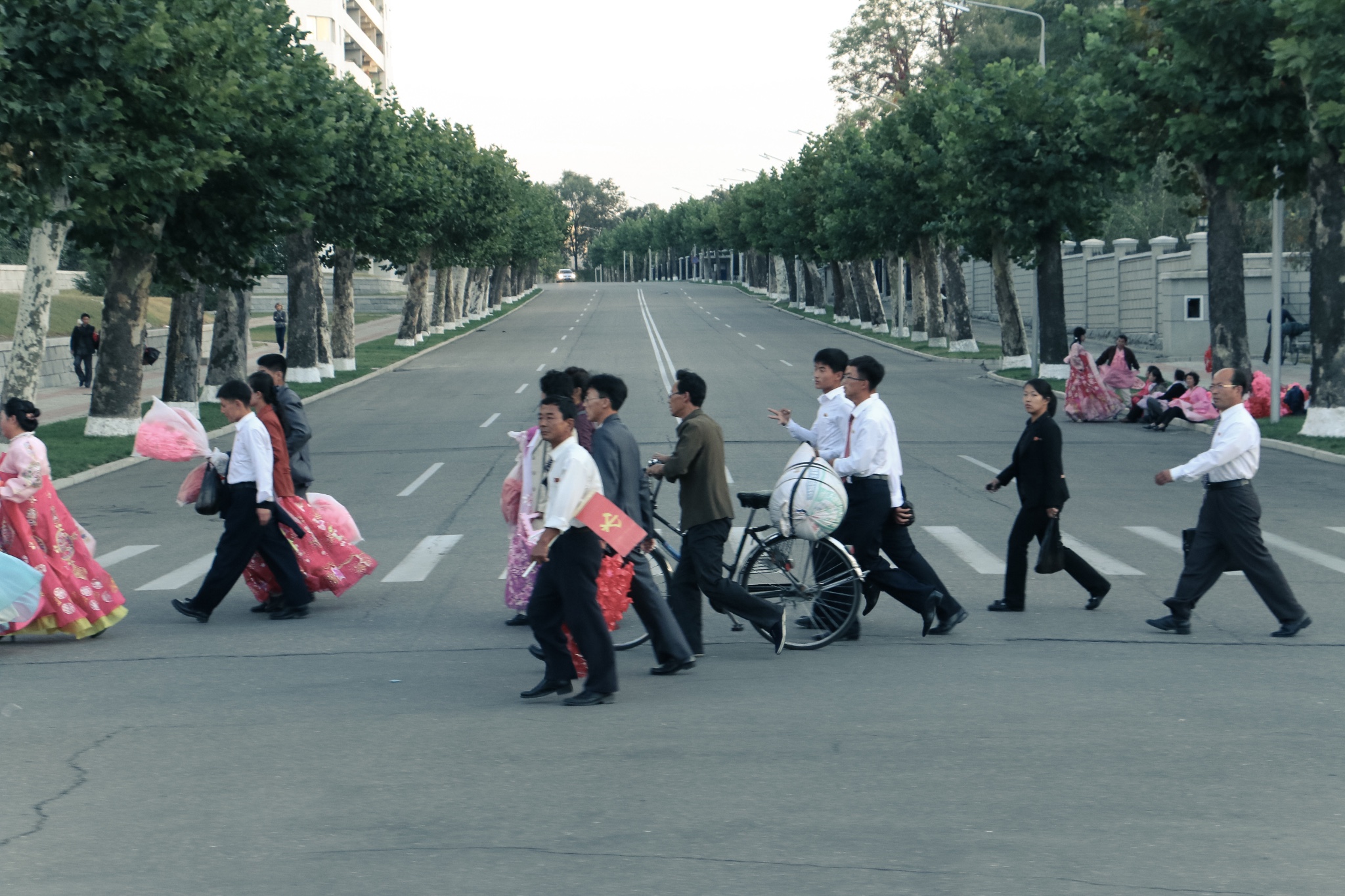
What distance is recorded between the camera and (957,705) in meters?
7.84

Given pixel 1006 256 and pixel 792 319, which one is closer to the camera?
pixel 1006 256

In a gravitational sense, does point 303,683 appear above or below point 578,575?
below

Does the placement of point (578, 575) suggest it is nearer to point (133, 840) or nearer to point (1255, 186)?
point (133, 840)

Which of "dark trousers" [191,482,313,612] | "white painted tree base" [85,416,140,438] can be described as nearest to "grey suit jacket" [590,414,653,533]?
"dark trousers" [191,482,313,612]

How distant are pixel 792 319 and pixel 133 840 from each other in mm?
72254

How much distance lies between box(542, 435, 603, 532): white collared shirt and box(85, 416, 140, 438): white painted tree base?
19943mm

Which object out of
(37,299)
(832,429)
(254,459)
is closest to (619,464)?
(832,429)

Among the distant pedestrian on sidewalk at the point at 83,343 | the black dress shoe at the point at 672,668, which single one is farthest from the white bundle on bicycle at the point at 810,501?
the distant pedestrian on sidewalk at the point at 83,343

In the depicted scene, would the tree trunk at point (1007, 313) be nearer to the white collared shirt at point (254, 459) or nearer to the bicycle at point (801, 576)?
the bicycle at point (801, 576)

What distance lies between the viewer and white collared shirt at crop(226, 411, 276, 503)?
10.5 metres

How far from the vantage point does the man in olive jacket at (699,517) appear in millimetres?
8836

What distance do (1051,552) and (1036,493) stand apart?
16.8 inches

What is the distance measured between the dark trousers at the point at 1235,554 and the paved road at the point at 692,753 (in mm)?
270

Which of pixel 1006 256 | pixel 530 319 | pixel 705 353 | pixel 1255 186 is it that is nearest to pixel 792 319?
pixel 530 319
